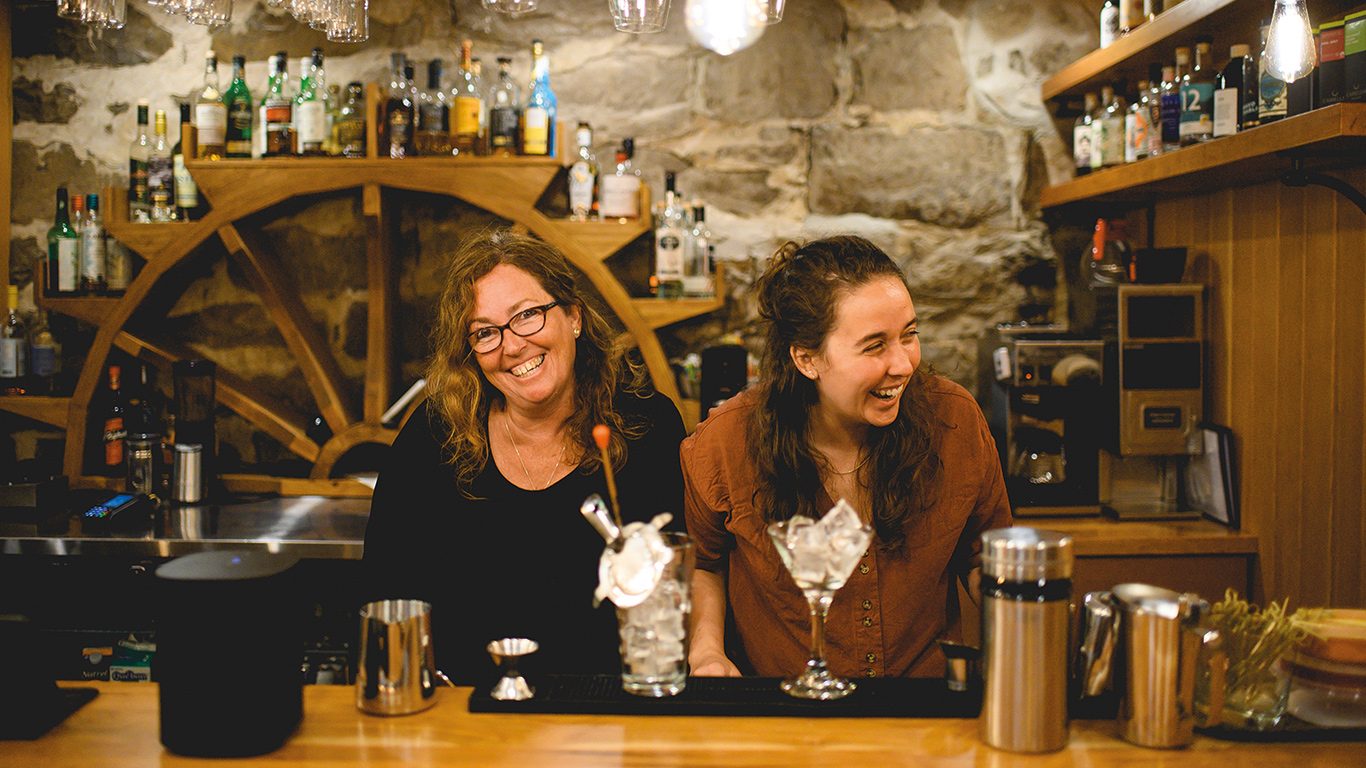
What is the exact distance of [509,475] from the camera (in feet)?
6.40

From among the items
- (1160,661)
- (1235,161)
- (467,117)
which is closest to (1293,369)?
(1235,161)

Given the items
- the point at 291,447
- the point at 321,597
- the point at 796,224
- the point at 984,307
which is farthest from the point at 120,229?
the point at 984,307

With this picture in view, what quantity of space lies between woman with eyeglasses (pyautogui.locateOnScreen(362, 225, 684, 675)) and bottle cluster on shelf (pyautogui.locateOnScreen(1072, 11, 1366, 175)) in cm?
149

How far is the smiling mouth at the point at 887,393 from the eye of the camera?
1.62 meters

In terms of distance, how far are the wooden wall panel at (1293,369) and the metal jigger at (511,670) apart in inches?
77.1

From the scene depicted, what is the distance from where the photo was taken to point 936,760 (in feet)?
3.64

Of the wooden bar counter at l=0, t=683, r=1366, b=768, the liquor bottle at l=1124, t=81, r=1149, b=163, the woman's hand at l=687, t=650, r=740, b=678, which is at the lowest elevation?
the woman's hand at l=687, t=650, r=740, b=678

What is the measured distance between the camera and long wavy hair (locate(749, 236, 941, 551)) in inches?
65.7

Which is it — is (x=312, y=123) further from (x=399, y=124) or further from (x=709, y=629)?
(x=709, y=629)

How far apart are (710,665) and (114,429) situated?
2380 millimetres

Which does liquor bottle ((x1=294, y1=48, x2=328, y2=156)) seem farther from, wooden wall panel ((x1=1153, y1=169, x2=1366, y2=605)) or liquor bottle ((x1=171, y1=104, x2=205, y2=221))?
wooden wall panel ((x1=1153, y1=169, x2=1366, y2=605))

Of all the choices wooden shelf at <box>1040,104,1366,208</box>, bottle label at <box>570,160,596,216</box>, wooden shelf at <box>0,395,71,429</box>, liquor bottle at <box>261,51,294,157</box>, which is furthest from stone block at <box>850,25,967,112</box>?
wooden shelf at <box>0,395,71,429</box>

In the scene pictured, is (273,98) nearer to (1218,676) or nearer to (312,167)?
(312,167)

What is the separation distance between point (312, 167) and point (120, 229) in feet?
2.10
